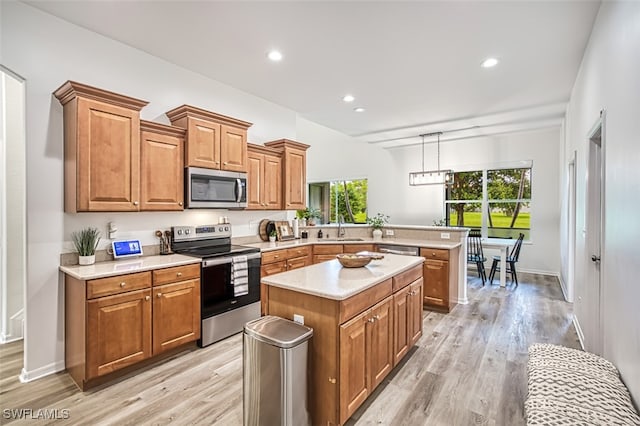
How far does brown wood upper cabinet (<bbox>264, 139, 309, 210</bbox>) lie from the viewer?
4.59 metres

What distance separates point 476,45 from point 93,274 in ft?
13.0

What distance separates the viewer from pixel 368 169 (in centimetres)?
855

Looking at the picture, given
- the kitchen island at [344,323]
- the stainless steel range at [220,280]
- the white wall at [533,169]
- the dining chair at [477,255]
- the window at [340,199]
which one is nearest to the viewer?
the kitchen island at [344,323]

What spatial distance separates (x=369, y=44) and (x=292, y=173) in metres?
2.16

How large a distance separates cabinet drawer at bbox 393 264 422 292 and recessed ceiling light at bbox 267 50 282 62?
2.55 metres

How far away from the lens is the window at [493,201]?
6730 mm

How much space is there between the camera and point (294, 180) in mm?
4750

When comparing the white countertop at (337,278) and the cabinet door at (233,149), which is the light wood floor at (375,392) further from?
the cabinet door at (233,149)

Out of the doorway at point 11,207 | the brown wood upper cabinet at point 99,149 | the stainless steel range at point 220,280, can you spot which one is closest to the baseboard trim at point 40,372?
the doorway at point 11,207

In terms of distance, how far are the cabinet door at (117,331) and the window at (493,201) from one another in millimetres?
6783

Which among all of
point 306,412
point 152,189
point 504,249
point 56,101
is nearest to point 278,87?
point 152,189

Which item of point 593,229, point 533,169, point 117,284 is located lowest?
point 117,284

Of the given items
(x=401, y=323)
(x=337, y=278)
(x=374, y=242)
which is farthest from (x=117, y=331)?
(x=374, y=242)

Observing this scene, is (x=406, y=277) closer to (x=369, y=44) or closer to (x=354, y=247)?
(x=354, y=247)
